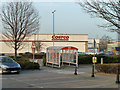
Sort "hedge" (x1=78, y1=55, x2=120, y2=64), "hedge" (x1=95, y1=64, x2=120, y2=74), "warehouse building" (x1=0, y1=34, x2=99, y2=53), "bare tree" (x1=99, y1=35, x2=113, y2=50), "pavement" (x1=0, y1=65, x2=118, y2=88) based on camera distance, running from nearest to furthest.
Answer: "pavement" (x1=0, y1=65, x2=118, y2=88), "hedge" (x1=95, y1=64, x2=120, y2=74), "hedge" (x1=78, y1=55, x2=120, y2=64), "warehouse building" (x1=0, y1=34, x2=99, y2=53), "bare tree" (x1=99, y1=35, x2=113, y2=50)

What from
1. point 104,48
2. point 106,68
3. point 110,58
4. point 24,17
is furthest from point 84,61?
point 104,48

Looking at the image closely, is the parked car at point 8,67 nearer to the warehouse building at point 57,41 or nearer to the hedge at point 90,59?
the hedge at point 90,59

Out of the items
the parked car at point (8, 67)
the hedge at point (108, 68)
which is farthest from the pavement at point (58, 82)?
the hedge at point (108, 68)

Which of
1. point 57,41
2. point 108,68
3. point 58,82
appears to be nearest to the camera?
point 58,82

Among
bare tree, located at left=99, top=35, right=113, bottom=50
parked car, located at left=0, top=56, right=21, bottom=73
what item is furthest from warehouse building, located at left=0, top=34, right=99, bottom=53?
parked car, located at left=0, top=56, right=21, bottom=73

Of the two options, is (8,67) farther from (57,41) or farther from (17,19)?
(57,41)

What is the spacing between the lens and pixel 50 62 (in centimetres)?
2388

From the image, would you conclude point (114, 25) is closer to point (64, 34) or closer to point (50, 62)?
point (50, 62)

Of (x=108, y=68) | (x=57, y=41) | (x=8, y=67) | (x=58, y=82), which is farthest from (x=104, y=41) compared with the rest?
(x=58, y=82)

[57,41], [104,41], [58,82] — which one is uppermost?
[104,41]

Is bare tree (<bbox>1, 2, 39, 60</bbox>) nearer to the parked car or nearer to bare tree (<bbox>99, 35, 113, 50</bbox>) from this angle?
the parked car

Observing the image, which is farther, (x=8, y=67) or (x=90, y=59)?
(x=90, y=59)

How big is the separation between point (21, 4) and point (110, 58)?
15.6 metres

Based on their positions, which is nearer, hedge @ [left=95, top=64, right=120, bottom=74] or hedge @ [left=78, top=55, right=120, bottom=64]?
hedge @ [left=95, top=64, right=120, bottom=74]
